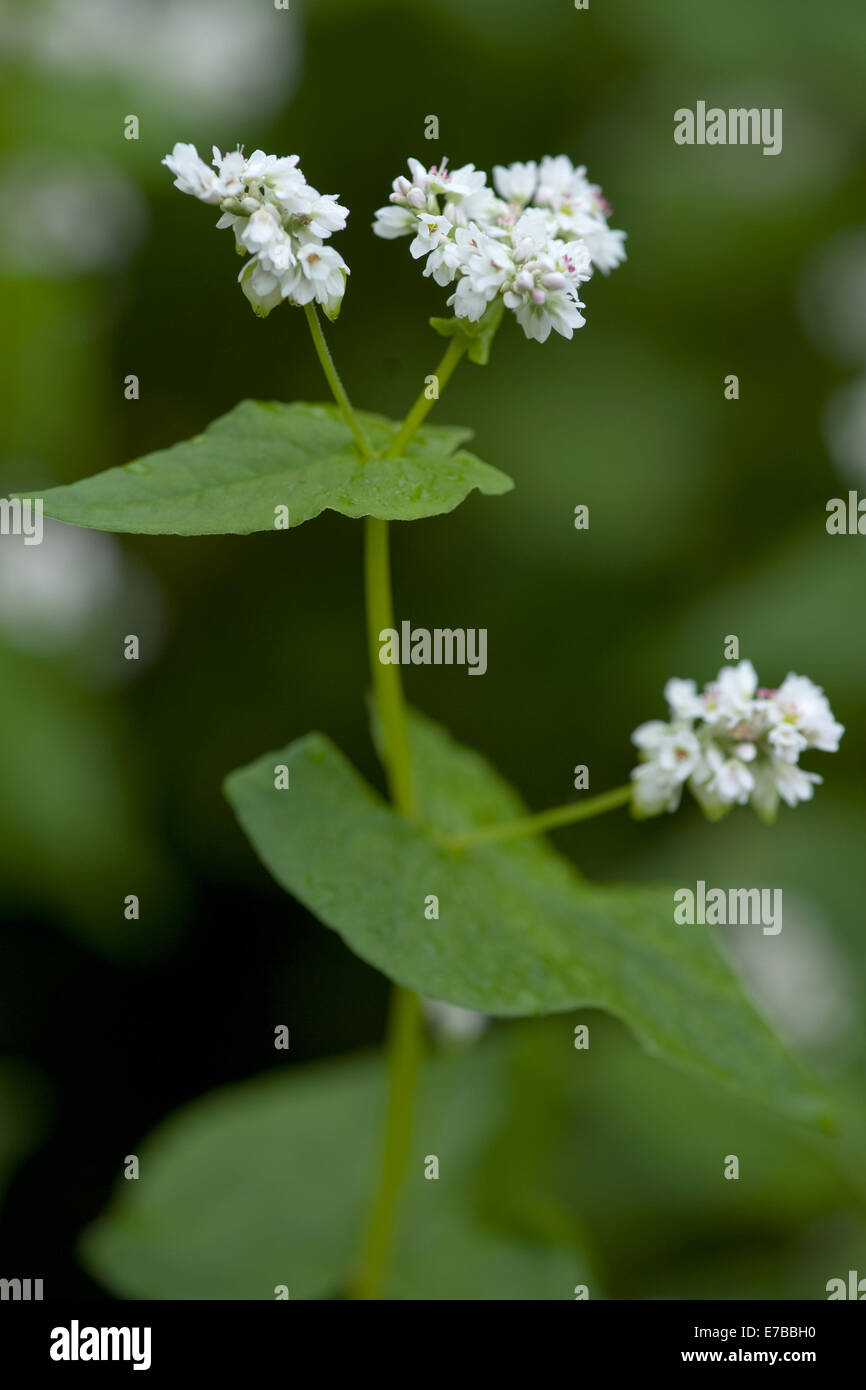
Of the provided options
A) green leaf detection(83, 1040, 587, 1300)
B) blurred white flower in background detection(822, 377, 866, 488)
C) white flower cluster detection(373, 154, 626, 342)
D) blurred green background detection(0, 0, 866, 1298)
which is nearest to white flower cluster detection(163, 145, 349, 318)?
white flower cluster detection(373, 154, 626, 342)

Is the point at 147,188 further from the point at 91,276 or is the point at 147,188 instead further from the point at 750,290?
the point at 750,290

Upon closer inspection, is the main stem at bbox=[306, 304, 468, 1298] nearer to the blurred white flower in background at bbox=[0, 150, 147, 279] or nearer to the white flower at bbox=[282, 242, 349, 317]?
the white flower at bbox=[282, 242, 349, 317]

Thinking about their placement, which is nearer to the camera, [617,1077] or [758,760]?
[758,760]

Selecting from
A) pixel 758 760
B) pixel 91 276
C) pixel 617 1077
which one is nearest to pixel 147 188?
pixel 91 276

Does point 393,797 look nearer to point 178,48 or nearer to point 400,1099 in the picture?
point 400,1099

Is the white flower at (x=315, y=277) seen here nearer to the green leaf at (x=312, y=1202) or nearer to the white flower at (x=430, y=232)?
the white flower at (x=430, y=232)

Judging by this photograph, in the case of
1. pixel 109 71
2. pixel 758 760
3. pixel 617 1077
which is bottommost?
pixel 617 1077

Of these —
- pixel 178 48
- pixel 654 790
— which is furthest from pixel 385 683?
pixel 178 48
